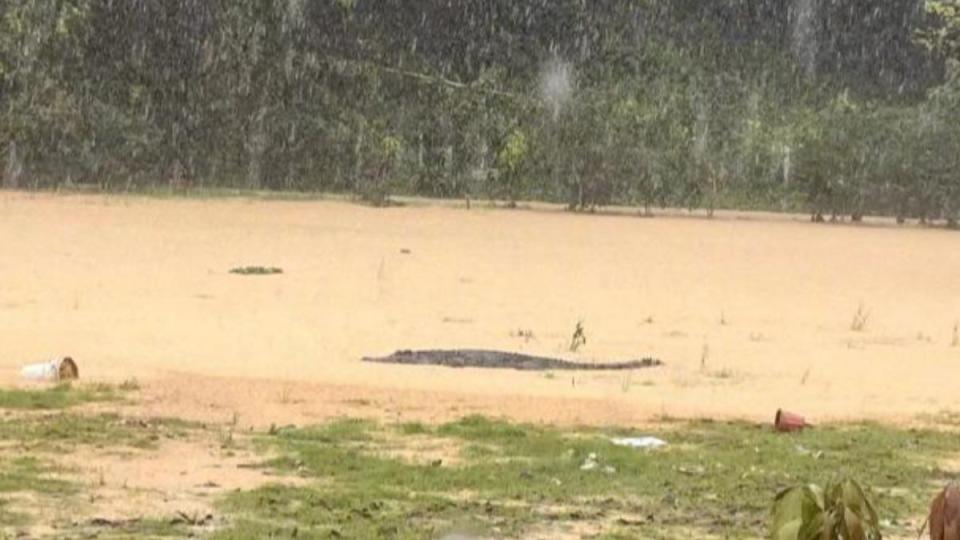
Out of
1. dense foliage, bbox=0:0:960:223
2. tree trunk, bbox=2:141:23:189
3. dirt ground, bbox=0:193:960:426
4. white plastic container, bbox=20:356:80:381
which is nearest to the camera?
white plastic container, bbox=20:356:80:381

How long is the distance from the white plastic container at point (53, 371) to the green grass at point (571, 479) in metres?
1.95

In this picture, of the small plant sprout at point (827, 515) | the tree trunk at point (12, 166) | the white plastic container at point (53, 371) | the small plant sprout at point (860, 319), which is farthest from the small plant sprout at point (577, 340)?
the tree trunk at point (12, 166)

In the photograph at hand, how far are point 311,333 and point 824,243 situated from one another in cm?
1325

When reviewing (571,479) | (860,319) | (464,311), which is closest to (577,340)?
(464,311)

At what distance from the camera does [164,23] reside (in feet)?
106

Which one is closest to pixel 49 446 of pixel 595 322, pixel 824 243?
pixel 595 322

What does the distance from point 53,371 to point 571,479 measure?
3663 millimetres

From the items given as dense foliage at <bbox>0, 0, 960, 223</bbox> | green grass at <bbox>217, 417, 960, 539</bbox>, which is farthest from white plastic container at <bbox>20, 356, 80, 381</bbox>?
dense foliage at <bbox>0, 0, 960, 223</bbox>

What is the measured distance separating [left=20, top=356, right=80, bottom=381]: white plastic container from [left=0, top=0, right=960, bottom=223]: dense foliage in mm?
19882

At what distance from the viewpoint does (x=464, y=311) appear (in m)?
14.5

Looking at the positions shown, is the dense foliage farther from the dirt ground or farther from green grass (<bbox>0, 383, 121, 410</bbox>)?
green grass (<bbox>0, 383, 121, 410</bbox>)

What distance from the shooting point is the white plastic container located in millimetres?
9398

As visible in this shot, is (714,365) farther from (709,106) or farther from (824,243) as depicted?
(709,106)

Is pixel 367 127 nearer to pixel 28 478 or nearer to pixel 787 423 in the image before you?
pixel 787 423
